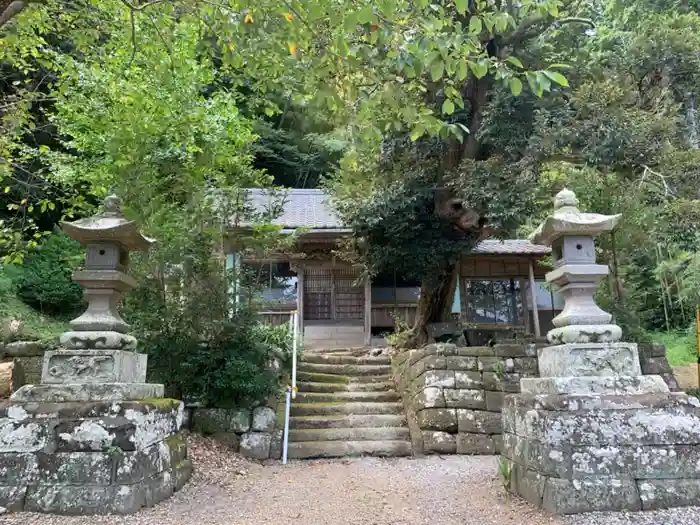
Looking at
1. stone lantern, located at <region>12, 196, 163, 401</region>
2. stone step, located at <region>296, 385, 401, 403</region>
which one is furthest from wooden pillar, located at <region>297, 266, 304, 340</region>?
stone lantern, located at <region>12, 196, 163, 401</region>

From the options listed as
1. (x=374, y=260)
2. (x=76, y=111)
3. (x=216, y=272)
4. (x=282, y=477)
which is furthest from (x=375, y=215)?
(x=76, y=111)

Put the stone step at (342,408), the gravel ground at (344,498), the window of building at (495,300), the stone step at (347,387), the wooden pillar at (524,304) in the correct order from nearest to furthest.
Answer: the gravel ground at (344,498), the stone step at (342,408), the stone step at (347,387), the wooden pillar at (524,304), the window of building at (495,300)

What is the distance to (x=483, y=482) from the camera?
449cm

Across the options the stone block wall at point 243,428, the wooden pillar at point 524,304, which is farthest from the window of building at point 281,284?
the wooden pillar at point 524,304

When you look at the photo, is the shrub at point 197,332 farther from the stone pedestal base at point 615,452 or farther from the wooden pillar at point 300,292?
the wooden pillar at point 300,292

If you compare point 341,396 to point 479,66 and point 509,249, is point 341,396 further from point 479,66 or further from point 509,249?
point 509,249

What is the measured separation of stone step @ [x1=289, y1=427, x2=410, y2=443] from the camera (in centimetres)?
608

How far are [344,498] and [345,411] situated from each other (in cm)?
263

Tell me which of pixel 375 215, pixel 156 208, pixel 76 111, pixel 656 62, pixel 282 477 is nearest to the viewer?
pixel 282 477

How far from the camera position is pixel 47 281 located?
12094 mm

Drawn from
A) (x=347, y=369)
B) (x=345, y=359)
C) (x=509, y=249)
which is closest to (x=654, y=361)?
(x=347, y=369)

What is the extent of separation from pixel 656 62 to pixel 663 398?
5970mm

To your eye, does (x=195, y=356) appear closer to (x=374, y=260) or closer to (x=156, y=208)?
(x=156, y=208)

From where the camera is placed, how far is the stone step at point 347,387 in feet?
24.2
